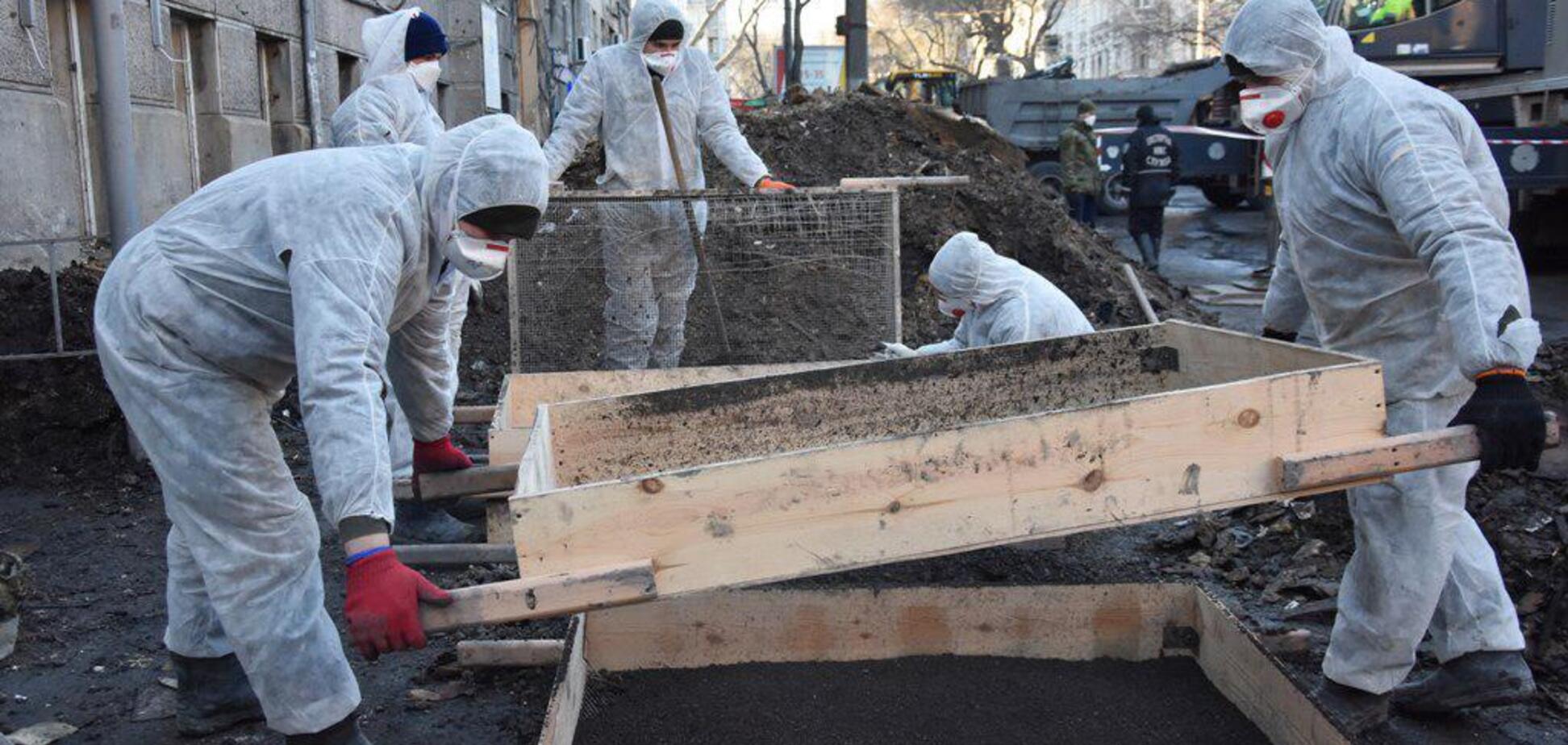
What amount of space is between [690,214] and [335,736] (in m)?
3.95

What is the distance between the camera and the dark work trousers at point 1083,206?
54.6 ft

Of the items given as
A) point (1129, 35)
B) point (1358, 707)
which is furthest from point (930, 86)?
point (1129, 35)

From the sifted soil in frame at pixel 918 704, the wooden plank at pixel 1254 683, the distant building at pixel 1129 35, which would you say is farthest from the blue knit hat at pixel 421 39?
the distant building at pixel 1129 35

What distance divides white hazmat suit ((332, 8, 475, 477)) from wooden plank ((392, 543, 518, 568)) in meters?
0.71

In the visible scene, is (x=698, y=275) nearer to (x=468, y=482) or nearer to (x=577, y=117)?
(x=577, y=117)

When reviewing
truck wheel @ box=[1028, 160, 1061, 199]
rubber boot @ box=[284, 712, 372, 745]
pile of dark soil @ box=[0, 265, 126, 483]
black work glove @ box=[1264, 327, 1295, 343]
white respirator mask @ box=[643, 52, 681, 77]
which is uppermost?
white respirator mask @ box=[643, 52, 681, 77]

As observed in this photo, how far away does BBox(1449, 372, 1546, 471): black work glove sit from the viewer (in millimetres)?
2918

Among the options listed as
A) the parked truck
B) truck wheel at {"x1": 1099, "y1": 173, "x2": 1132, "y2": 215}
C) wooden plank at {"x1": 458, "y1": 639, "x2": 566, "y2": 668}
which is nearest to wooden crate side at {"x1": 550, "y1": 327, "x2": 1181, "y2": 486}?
wooden plank at {"x1": 458, "y1": 639, "x2": 566, "y2": 668}

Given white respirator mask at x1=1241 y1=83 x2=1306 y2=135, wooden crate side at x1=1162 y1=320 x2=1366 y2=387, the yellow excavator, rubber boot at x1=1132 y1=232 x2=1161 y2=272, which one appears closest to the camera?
wooden crate side at x1=1162 y1=320 x2=1366 y2=387

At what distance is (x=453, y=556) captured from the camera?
4816mm

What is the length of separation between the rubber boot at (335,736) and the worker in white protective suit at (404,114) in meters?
2.07

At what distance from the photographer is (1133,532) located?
223 inches

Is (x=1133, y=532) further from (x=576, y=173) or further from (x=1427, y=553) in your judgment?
(x=576, y=173)

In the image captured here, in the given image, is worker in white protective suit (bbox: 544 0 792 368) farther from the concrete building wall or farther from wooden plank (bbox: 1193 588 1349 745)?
wooden plank (bbox: 1193 588 1349 745)
